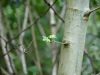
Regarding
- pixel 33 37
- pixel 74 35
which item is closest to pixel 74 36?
pixel 74 35

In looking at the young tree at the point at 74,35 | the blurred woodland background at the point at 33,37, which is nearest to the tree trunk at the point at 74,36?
the young tree at the point at 74,35

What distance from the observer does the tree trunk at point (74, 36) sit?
0.76m

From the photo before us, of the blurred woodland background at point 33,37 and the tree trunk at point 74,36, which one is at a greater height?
the blurred woodland background at point 33,37

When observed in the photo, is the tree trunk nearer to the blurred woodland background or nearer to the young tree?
the young tree

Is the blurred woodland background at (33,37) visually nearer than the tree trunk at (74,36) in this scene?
No

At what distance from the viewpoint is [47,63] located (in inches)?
81.4

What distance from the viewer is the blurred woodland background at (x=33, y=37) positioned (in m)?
1.42

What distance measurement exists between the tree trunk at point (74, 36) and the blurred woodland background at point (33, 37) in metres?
0.51

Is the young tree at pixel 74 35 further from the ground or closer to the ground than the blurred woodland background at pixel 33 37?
closer to the ground

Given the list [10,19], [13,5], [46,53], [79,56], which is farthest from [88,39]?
[79,56]

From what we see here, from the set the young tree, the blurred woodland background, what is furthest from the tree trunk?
the blurred woodland background

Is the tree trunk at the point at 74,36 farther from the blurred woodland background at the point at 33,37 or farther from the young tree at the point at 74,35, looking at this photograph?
the blurred woodland background at the point at 33,37

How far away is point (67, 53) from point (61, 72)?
60mm

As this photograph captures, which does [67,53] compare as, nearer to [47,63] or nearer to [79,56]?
[79,56]
